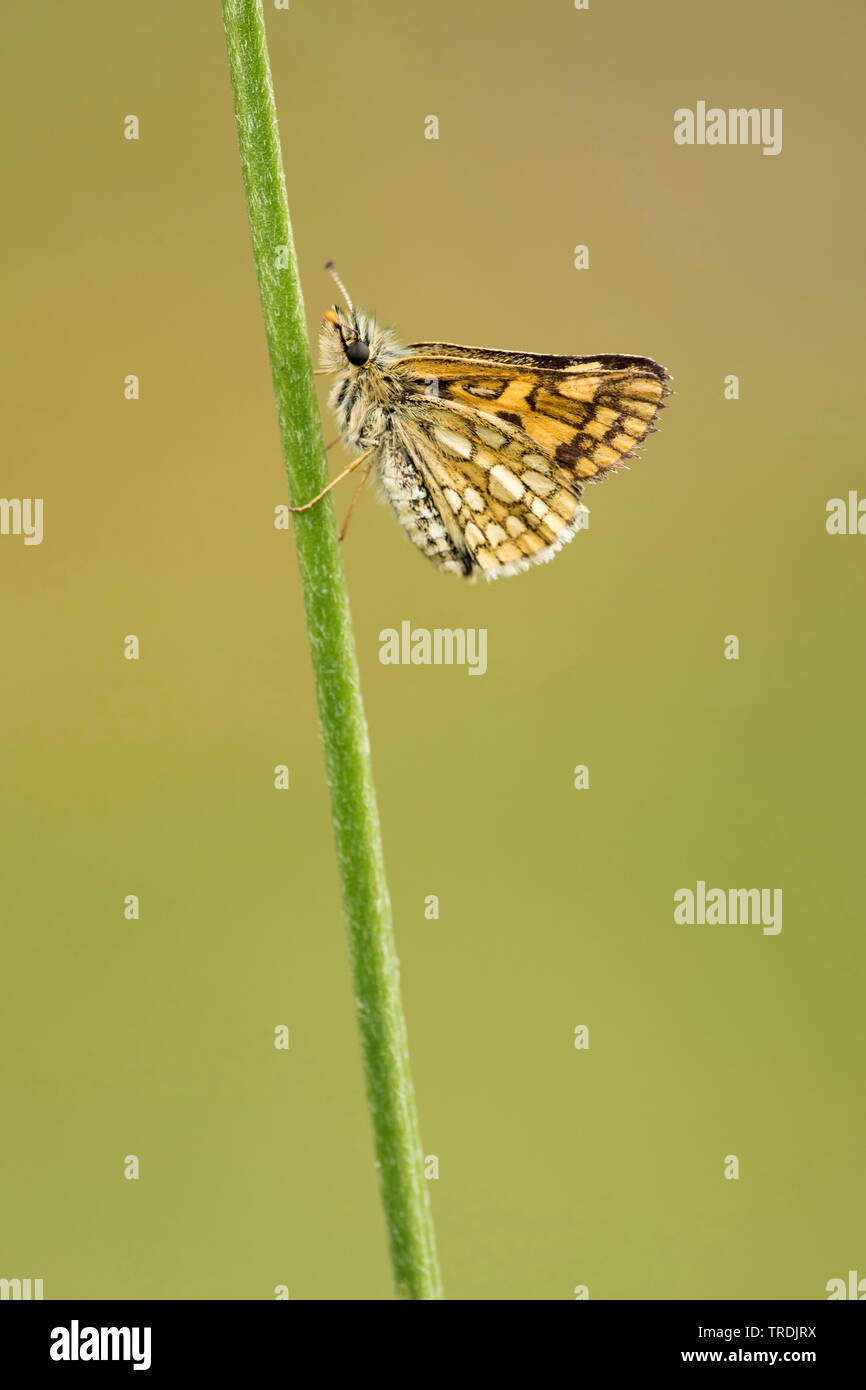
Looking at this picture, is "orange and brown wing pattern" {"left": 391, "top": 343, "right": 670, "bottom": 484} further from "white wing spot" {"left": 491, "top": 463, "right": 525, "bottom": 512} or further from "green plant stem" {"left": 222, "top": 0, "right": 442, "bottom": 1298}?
"green plant stem" {"left": 222, "top": 0, "right": 442, "bottom": 1298}

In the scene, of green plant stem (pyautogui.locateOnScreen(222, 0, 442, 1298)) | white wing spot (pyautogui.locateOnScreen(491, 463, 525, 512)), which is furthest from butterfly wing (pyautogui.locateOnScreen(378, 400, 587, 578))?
green plant stem (pyautogui.locateOnScreen(222, 0, 442, 1298))

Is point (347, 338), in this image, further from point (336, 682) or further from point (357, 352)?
point (336, 682)

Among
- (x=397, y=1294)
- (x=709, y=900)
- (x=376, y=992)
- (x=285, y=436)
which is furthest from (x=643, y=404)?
(x=709, y=900)

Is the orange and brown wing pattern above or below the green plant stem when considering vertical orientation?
above

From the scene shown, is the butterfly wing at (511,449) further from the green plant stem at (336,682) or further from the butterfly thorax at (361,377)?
the green plant stem at (336,682)

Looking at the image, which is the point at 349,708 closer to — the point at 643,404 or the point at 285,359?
the point at 285,359

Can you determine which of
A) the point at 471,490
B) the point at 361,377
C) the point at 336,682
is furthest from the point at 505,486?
the point at 336,682

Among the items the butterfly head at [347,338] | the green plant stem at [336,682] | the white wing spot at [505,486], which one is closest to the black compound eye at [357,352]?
the butterfly head at [347,338]
